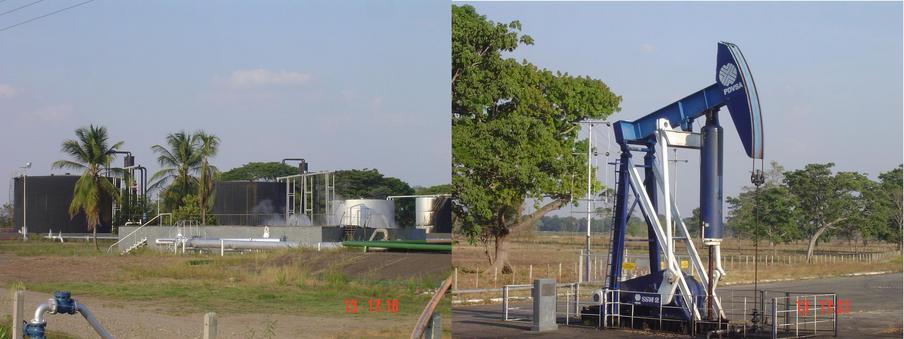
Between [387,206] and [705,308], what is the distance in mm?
7431

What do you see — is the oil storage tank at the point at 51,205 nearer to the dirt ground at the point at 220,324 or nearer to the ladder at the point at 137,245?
the ladder at the point at 137,245

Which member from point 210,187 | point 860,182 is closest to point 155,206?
point 210,187

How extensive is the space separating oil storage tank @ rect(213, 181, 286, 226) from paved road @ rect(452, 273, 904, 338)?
9.41 ft

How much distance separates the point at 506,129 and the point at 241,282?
136 inches

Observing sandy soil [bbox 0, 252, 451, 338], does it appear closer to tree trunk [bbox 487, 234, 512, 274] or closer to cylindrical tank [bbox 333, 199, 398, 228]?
cylindrical tank [bbox 333, 199, 398, 228]

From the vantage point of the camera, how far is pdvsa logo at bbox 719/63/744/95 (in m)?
11.9

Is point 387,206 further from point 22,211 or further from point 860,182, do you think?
point 860,182

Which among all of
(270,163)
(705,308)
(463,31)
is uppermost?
(463,31)

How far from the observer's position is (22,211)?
11.9 metres

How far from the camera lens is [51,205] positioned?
446 inches

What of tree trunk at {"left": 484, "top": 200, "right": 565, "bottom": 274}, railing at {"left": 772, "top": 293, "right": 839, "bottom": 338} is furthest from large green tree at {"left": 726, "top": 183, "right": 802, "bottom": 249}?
railing at {"left": 772, "top": 293, "right": 839, "bottom": 338}

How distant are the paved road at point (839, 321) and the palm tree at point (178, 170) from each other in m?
3.43

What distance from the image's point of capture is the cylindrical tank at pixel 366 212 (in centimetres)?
710
